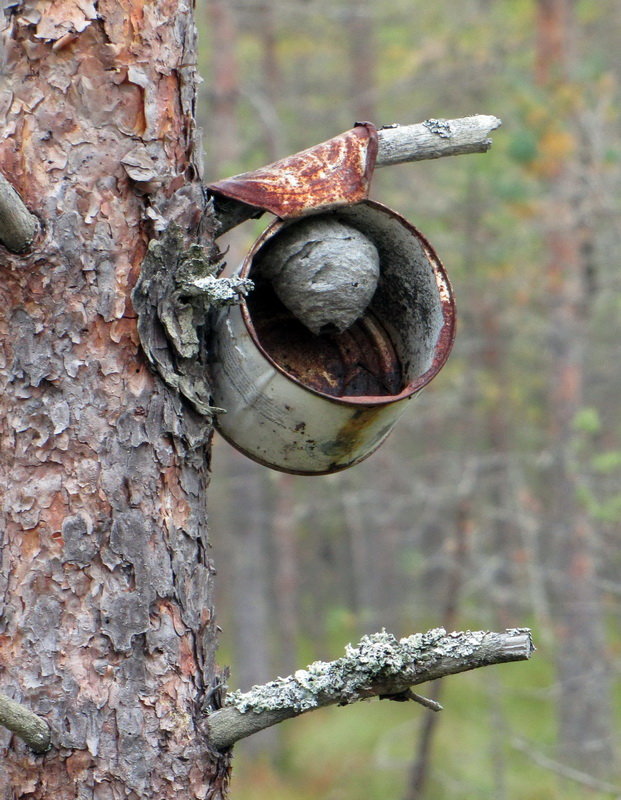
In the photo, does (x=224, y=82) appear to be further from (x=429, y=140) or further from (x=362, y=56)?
(x=429, y=140)

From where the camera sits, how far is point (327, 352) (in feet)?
7.17

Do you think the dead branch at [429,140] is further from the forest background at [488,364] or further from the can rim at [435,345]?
the forest background at [488,364]

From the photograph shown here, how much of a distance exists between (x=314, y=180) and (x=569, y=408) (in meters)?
6.95

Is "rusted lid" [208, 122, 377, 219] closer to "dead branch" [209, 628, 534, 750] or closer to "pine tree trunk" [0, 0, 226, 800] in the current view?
"pine tree trunk" [0, 0, 226, 800]

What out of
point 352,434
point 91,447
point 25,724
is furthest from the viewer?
point 352,434

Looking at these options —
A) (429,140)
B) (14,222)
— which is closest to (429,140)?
(429,140)

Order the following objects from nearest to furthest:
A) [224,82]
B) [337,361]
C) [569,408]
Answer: [337,361] < [569,408] < [224,82]

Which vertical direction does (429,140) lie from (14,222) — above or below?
above

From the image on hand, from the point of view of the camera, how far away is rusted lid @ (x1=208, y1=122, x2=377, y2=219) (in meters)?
1.84

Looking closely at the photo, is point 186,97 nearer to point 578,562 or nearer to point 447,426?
point 578,562

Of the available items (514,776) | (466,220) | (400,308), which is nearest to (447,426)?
(514,776)

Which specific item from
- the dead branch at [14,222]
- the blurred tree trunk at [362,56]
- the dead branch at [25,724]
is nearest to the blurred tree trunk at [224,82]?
the blurred tree trunk at [362,56]

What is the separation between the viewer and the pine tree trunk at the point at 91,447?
5.40ft

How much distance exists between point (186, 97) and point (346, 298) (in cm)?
51
